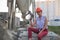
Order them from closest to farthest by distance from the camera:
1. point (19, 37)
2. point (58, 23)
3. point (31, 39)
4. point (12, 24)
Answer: point (31, 39), point (19, 37), point (12, 24), point (58, 23)

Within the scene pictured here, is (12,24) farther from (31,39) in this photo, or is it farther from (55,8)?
(55,8)

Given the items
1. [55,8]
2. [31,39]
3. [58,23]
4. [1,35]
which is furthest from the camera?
[55,8]

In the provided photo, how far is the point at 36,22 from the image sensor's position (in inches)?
200

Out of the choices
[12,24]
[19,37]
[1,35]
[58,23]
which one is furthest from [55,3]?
[1,35]

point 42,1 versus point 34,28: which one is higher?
point 42,1

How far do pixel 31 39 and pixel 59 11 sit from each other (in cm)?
825

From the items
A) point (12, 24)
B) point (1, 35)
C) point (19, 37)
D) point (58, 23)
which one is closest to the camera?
point (1, 35)

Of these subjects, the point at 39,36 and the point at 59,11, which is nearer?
the point at 39,36

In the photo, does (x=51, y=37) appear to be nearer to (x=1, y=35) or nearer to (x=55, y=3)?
(x=1, y=35)

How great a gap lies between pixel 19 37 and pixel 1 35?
1.02 m

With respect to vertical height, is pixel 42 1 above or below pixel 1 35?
above

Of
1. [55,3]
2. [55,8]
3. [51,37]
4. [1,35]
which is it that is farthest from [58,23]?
[1,35]

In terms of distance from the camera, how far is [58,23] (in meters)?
9.70

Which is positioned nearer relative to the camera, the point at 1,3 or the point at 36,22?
the point at 36,22
